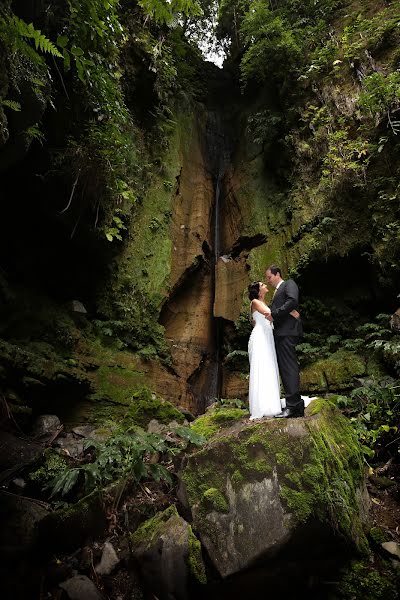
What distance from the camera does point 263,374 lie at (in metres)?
4.45

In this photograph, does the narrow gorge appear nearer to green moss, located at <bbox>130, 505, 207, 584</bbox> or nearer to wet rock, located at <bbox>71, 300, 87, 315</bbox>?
green moss, located at <bbox>130, 505, 207, 584</bbox>

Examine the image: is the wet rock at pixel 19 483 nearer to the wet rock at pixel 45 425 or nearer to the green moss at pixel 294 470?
the wet rock at pixel 45 425

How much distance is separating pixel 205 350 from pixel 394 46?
9.25 metres

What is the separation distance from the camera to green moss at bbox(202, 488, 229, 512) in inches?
124

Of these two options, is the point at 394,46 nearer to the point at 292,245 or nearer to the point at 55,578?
the point at 292,245

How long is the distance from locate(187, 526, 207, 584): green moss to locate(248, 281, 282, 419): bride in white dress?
5.52 feet

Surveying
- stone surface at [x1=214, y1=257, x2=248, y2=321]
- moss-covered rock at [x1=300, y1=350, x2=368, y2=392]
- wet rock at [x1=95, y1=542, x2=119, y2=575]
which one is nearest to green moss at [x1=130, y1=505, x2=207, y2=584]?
wet rock at [x1=95, y1=542, x2=119, y2=575]

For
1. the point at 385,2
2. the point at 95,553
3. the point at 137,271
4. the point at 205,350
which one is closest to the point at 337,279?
the point at 205,350

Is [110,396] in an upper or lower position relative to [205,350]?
lower

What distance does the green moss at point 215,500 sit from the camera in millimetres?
3158

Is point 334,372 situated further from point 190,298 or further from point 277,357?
point 190,298

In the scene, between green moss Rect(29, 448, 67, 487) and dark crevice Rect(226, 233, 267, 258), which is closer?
green moss Rect(29, 448, 67, 487)

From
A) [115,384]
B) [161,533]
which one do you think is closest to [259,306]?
[161,533]

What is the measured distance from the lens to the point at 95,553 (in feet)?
11.2
